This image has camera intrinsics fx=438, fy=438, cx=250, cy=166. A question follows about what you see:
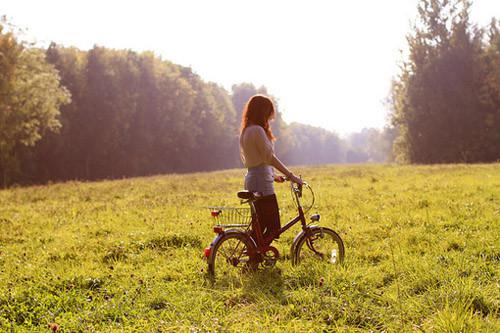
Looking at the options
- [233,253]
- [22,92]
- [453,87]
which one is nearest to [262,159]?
[233,253]

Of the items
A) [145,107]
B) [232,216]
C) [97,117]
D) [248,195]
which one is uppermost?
[145,107]

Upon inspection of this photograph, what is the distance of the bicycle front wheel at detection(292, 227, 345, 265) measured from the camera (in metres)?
6.61

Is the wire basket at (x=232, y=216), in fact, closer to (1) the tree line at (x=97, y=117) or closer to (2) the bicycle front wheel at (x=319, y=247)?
(2) the bicycle front wheel at (x=319, y=247)

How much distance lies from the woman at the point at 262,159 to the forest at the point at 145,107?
24.7 m

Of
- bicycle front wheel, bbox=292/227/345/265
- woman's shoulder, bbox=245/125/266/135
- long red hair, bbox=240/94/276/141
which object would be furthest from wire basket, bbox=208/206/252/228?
long red hair, bbox=240/94/276/141

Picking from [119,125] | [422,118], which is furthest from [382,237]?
[119,125]

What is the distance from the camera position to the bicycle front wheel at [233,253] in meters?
6.28

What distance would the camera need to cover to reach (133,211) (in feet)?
42.7

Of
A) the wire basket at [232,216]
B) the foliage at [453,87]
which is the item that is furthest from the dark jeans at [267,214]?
the foliage at [453,87]

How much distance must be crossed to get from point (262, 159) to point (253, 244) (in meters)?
1.24

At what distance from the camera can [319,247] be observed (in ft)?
22.6

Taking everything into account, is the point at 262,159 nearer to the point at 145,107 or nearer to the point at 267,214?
the point at 267,214

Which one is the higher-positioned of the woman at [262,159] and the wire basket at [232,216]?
the woman at [262,159]

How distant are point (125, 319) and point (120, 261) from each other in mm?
2833
